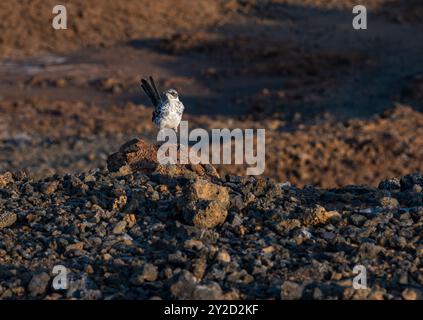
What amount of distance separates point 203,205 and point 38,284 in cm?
140

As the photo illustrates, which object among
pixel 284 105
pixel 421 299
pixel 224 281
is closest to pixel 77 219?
pixel 224 281

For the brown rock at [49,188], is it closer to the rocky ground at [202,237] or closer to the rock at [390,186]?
the rocky ground at [202,237]

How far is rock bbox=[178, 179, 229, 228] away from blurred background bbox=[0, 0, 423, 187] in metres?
9.71

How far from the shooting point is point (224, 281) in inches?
229

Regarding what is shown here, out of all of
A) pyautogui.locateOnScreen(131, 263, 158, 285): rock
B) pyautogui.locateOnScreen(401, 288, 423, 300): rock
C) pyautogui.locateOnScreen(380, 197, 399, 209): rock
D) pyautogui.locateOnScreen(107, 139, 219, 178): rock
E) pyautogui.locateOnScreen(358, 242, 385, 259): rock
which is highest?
pyautogui.locateOnScreen(107, 139, 219, 178): rock

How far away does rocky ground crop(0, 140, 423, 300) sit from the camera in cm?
579

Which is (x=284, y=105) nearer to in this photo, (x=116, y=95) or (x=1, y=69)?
(x=116, y=95)

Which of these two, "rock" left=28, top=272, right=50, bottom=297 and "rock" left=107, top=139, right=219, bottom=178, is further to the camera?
"rock" left=107, top=139, right=219, bottom=178

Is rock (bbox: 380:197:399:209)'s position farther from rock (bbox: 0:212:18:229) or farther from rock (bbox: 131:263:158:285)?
rock (bbox: 0:212:18:229)

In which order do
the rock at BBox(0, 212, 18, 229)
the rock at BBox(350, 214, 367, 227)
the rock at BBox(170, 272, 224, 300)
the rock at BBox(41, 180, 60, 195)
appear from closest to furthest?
the rock at BBox(170, 272, 224, 300)
the rock at BBox(350, 214, 367, 227)
the rock at BBox(0, 212, 18, 229)
the rock at BBox(41, 180, 60, 195)

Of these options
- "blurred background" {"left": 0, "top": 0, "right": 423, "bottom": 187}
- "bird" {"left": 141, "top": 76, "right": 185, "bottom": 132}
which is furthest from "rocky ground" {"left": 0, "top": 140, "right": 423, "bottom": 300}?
"blurred background" {"left": 0, "top": 0, "right": 423, "bottom": 187}

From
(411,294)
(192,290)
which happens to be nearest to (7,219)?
(192,290)

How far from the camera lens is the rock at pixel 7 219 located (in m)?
6.93
